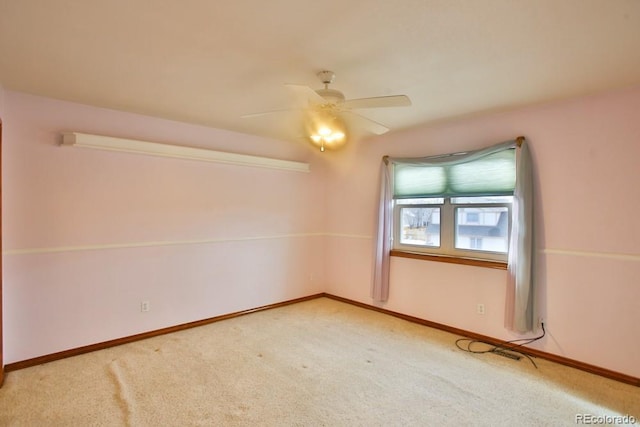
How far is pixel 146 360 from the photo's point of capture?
2945 millimetres

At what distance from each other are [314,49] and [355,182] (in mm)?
2802

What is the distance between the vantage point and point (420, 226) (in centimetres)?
417

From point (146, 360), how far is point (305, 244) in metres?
2.60

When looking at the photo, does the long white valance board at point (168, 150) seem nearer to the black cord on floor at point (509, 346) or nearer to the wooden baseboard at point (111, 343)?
the wooden baseboard at point (111, 343)

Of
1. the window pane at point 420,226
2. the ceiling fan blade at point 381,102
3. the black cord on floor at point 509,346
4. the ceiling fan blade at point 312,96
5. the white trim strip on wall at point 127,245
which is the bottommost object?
the black cord on floor at point 509,346

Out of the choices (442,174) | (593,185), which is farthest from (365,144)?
(593,185)

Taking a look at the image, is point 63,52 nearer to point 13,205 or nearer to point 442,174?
point 13,205

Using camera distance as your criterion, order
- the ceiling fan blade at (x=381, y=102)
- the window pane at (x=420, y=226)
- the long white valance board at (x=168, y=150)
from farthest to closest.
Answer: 1. the window pane at (x=420, y=226)
2. the long white valance board at (x=168, y=150)
3. the ceiling fan blade at (x=381, y=102)

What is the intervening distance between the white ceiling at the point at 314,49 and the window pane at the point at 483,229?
1.12 metres

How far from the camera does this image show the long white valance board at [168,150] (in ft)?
9.99

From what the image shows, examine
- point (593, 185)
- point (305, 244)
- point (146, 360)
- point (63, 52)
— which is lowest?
point (146, 360)

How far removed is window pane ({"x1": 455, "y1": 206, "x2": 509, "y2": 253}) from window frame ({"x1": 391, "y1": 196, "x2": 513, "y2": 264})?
3 cm

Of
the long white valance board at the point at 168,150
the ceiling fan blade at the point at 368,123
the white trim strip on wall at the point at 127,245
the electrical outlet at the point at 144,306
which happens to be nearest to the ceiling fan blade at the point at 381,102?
the ceiling fan blade at the point at 368,123

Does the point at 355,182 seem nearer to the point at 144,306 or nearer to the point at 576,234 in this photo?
the point at 576,234
